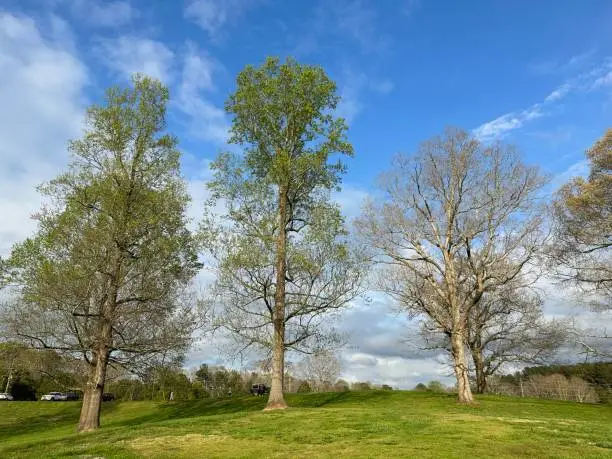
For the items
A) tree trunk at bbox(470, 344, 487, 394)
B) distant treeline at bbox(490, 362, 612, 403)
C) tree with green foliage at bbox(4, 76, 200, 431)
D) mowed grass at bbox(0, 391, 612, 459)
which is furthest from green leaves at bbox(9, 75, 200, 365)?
distant treeline at bbox(490, 362, 612, 403)

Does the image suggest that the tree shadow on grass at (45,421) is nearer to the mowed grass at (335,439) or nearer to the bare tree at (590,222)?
the mowed grass at (335,439)

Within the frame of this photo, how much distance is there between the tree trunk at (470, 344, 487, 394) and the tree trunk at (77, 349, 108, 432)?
71.4 ft

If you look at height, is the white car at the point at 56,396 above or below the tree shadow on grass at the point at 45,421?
above

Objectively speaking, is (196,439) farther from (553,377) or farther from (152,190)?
(553,377)

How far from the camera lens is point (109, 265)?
709 inches

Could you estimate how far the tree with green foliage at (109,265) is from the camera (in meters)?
17.2

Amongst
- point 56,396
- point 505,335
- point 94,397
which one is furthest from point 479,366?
point 56,396

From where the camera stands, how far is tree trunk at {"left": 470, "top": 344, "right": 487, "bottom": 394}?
29125 millimetres

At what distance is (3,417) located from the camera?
34844 mm

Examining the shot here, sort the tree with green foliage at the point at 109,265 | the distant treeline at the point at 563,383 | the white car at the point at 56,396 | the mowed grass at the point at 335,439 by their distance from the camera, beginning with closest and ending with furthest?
1. the mowed grass at the point at 335,439
2. the tree with green foliage at the point at 109,265
3. the distant treeline at the point at 563,383
4. the white car at the point at 56,396

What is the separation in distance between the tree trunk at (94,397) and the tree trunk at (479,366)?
71.4 feet

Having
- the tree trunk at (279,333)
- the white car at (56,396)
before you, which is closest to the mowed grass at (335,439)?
the tree trunk at (279,333)

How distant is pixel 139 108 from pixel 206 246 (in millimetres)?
7079

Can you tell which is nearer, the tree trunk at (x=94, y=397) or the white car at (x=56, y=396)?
the tree trunk at (x=94, y=397)
